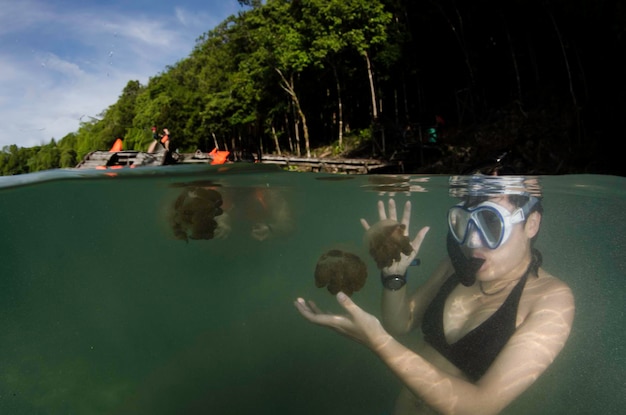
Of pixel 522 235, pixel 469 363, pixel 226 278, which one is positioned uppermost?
pixel 522 235

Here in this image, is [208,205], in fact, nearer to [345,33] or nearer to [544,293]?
[544,293]

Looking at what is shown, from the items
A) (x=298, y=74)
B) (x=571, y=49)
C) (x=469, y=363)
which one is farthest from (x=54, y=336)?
(x=298, y=74)

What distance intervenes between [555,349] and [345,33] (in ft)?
79.2

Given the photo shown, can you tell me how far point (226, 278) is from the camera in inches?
376

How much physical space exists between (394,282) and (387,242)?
508 mm

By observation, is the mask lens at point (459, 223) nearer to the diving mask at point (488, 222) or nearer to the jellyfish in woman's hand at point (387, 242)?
the diving mask at point (488, 222)

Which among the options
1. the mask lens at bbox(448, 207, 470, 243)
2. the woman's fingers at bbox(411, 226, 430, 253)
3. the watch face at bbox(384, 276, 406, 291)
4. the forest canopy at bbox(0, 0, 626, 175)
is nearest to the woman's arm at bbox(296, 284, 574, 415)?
the watch face at bbox(384, 276, 406, 291)

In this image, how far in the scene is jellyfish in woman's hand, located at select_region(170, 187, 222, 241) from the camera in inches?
297

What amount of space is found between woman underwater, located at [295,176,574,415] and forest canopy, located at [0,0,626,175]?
34.5 feet

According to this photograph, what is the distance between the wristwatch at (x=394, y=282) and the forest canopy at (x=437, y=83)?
10.4 meters

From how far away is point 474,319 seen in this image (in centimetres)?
407

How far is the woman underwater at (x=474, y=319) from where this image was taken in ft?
11.9

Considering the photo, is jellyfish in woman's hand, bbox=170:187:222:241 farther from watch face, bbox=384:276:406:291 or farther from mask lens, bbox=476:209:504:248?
mask lens, bbox=476:209:504:248

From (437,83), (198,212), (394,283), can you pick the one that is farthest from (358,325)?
(437,83)
